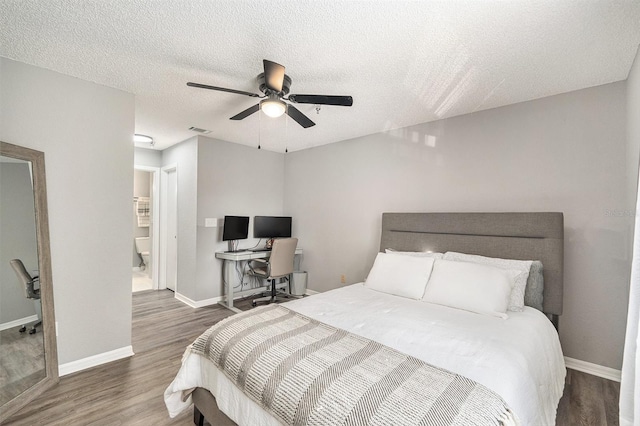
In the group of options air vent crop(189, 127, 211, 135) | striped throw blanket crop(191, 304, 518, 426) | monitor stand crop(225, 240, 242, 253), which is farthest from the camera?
monitor stand crop(225, 240, 242, 253)

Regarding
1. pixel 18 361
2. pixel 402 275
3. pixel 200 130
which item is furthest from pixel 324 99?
pixel 18 361

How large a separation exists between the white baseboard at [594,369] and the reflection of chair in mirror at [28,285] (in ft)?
14.5

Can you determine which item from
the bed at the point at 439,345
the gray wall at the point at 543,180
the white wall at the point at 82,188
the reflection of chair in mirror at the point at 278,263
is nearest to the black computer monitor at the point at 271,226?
the reflection of chair in mirror at the point at 278,263

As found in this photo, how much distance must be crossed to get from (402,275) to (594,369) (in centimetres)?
173

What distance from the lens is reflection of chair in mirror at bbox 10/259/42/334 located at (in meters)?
2.09

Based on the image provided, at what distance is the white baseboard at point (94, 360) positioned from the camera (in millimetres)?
2367

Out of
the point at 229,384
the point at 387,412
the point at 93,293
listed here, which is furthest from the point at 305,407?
the point at 93,293

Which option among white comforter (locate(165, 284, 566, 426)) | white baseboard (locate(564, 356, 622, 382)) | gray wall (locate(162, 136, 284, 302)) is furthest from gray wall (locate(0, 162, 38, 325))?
white baseboard (locate(564, 356, 622, 382))

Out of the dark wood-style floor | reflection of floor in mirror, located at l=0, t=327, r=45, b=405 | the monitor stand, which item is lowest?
the dark wood-style floor

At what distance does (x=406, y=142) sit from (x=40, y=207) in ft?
12.1

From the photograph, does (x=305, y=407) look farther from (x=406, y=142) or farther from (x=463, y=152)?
(x=406, y=142)

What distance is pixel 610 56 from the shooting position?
79.1 inches

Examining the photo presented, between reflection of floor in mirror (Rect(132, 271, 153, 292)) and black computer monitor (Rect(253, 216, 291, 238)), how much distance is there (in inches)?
92.4

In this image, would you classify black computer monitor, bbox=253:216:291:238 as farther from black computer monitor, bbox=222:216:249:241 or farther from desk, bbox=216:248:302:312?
desk, bbox=216:248:302:312
